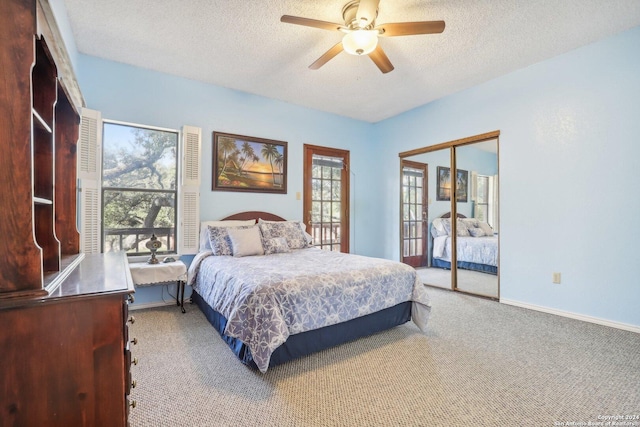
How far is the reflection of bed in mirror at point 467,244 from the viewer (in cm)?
380

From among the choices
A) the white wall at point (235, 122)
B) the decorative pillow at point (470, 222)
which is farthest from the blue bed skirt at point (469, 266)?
the white wall at point (235, 122)

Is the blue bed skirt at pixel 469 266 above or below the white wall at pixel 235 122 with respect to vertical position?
below

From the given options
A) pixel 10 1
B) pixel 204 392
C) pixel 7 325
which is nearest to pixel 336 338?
pixel 204 392

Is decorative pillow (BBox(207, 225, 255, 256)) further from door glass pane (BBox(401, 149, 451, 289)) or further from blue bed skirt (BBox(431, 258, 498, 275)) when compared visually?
blue bed skirt (BBox(431, 258, 498, 275))

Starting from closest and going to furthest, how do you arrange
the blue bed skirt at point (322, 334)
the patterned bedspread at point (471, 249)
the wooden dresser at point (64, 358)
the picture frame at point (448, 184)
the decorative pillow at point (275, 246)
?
the wooden dresser at point (64, 358), the blue bed skirt at point (322, 334), the decorative pillow at point (275, 246), the patterned bedspread at point (471, 249), the picture frame at point (448, 184)

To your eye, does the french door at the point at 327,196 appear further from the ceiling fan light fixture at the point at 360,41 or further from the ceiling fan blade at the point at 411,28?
the ceiling fan blade at the point at 411,28

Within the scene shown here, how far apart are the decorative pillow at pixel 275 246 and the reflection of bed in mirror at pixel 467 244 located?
7.82 feet

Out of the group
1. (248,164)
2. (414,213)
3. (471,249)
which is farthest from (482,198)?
(248,164)

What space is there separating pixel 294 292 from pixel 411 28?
215cm

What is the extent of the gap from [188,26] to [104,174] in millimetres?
1853

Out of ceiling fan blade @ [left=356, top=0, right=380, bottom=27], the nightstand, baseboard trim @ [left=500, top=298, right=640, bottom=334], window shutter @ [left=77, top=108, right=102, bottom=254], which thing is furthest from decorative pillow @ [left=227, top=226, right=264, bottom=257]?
baseboard trim @ [left=500, top=298, right=640, bottom=334]

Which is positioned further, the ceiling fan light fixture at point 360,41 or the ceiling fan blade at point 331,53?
the ceiling fan blade at point 331,53

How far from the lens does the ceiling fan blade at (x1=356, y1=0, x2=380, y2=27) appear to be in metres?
1.99

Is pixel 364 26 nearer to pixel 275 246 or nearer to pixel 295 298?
pixel 295 298
